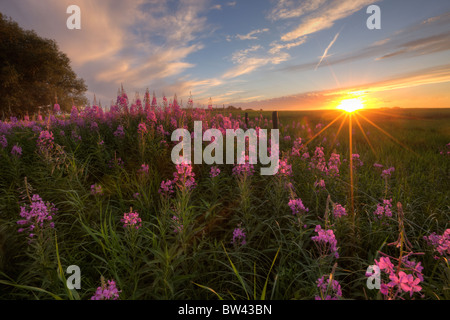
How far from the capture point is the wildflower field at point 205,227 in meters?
2.15

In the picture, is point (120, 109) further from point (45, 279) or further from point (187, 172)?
point (45, 279)

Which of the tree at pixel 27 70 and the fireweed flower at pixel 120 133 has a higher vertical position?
the tree at pixel 27 70

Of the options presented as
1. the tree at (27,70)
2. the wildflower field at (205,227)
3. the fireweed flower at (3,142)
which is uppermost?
the tree at (27,70)

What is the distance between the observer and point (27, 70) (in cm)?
2714

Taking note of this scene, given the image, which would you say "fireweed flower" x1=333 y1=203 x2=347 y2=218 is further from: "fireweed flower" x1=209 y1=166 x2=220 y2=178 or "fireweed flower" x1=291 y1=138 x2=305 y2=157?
"fireweed flower" x1=291 y1=138 x2=305 y2=157

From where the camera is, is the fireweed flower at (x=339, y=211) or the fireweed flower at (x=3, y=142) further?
the fireweed flower at (x=3, y=142)

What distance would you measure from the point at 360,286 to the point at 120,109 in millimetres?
7798

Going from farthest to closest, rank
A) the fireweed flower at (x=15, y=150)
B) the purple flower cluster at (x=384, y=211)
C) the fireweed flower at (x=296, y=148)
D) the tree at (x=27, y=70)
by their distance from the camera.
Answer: the tree at (x=27, y=70), the fireweed flower at (x=296, y=148), the fireweed flower at (x=15, y=150), the purple flower cluster at (x=384, y=211)

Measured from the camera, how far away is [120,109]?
7.32m

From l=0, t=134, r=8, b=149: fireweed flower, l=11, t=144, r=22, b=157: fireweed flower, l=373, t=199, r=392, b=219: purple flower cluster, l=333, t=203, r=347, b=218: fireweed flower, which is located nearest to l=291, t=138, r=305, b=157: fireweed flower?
l=373, t=199, r=392, b=219: purple flower cluster

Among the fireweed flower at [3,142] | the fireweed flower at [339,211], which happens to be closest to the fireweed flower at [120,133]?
the fireweed flower at [3,142]

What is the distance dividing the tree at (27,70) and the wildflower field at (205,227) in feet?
87.6

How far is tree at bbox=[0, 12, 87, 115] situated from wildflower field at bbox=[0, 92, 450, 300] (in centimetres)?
2671

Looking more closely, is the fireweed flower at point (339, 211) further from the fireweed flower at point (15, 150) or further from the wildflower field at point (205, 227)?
the fireweed flower at point (15, 150)
